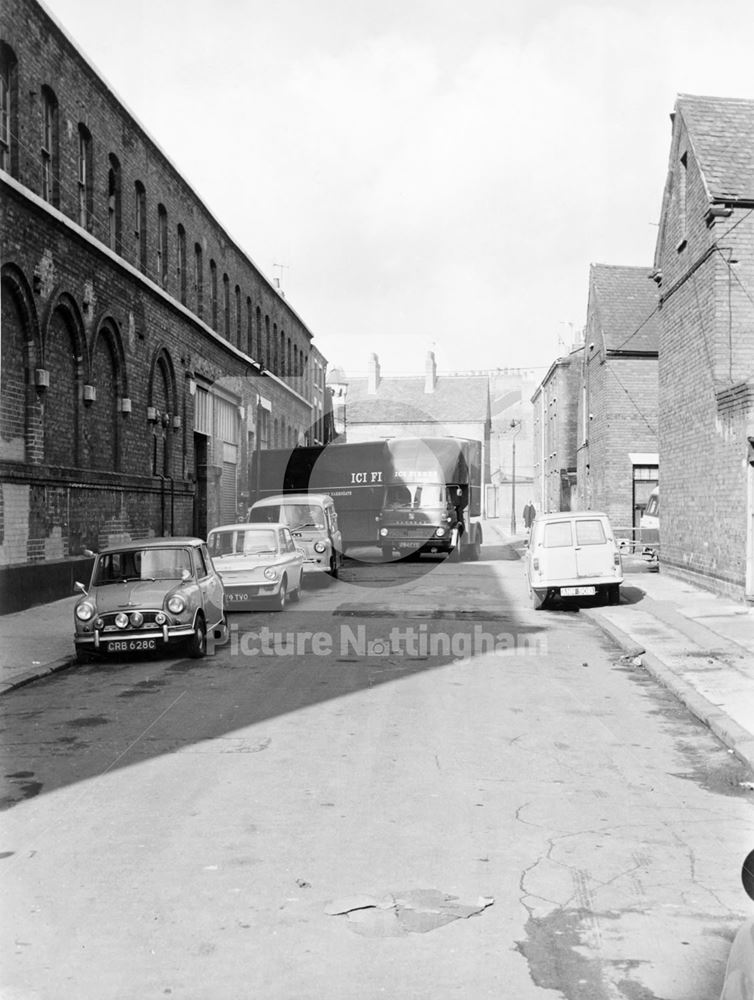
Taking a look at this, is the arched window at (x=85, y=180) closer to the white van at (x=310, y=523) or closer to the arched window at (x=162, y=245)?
the arched window at (x=162, y=245)

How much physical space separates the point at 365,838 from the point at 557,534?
13.2 metres

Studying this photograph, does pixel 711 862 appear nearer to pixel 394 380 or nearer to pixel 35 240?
pixel 35 240

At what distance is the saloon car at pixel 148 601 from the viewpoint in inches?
476

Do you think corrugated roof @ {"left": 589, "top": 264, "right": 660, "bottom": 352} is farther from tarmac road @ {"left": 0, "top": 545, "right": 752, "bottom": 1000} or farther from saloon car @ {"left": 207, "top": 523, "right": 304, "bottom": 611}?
tarmac road @ {"left": 0, "top": 545, "right": 752, "bottom": 1000}

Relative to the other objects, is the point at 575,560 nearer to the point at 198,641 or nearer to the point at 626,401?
the point at 198,641

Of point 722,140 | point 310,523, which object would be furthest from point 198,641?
point 722,140

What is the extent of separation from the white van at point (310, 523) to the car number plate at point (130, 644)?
11.0 meters

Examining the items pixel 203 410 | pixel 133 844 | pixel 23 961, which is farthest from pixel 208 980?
pixel 203 410

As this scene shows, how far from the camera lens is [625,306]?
122ft

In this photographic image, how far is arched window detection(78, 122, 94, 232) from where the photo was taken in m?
21.5

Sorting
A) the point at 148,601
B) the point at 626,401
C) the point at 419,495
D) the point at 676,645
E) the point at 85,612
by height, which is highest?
the point at 626,401

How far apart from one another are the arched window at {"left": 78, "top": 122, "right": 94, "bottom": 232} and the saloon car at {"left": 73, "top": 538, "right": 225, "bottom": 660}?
10909 mm

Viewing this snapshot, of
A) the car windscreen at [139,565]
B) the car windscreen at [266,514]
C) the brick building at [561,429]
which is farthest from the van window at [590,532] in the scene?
the brick building at [561,429]

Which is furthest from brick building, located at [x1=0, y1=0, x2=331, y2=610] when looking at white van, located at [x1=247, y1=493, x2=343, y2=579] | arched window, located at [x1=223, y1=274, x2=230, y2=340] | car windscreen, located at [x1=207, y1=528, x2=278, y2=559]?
white van, located at [x1=247, y1=493, x2=343, y2=579]
